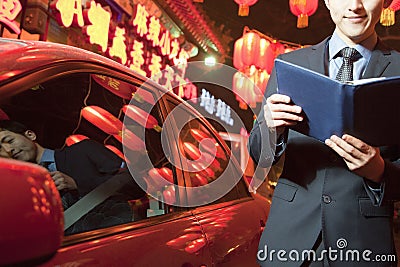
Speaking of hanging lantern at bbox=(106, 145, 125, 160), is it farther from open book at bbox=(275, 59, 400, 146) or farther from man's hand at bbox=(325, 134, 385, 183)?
man's hand at bbox=(325, 134, 385, 183)

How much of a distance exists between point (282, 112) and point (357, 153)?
0.27m

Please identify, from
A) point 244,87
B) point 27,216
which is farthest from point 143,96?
point 244,87

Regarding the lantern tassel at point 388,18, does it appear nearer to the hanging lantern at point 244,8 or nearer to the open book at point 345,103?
the hanging lantern at point 244,8

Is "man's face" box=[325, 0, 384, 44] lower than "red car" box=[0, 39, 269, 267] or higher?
higher

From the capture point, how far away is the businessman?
5.24 feet

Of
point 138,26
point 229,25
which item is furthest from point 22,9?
point 229,25

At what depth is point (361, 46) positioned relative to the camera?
67.2 inches

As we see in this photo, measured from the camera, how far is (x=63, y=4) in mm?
6359

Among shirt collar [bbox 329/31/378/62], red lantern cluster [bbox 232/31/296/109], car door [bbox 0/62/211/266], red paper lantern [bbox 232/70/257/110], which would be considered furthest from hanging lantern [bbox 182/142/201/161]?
red paper lantern [bbox 232/70/257/110]

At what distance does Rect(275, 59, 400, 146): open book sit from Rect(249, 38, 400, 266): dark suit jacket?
18 cm

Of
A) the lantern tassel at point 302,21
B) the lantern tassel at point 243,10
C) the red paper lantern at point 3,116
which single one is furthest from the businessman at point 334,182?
the lantern tassel at point 302,21

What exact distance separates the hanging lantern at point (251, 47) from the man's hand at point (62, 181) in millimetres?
7898

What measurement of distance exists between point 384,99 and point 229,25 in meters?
13.3

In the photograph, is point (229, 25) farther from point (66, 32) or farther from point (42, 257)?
point (42, 257)
